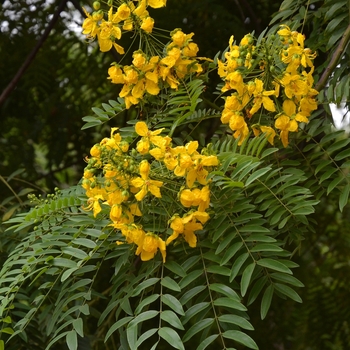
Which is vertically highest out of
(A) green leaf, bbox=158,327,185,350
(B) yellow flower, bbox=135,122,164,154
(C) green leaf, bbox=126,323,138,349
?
(B) yellow flower, bbox=135,122,164,154

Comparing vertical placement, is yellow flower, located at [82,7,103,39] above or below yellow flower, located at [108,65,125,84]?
above

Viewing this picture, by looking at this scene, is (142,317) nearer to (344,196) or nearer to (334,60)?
(344,196)

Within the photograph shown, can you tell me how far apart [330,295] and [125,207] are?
1.36m

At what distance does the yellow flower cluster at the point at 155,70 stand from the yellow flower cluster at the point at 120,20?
5 cm

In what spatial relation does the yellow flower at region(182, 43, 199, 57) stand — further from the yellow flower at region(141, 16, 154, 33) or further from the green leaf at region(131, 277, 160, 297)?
the green leaf at region(131, 277, 160, 297)

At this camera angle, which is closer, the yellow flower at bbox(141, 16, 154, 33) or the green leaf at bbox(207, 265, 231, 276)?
the green leaf at bbox(207, 265, 231, 276)

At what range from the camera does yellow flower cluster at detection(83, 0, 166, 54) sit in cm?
123

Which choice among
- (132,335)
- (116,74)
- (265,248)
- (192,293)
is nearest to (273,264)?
(265,248)

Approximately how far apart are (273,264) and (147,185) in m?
0.23

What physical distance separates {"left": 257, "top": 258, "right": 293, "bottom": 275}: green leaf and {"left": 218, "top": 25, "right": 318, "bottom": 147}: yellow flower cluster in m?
0.25

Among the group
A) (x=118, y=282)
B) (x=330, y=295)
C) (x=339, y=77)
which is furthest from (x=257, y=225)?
(x=330, y=295)

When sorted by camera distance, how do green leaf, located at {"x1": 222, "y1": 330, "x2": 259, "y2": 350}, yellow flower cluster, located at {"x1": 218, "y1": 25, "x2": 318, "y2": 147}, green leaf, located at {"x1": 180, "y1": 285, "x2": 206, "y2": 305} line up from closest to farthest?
1. green leaf, located at {"x1": 222, "y1": 330, "x2": 259, "y2": 350}
2. green leaf, located at {"x1": 180, "y1": 285, "x2": 206, "y2": 305}
3. yellow flower cluster, located at {"x1": 218, "y1": 25, "x2": 318, "y2": 147}

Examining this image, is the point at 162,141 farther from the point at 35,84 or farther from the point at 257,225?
the point at 35,84

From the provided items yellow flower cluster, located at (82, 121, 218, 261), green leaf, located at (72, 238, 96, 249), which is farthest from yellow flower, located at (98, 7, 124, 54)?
green leaf, located at (72, 238, 96, 249)
